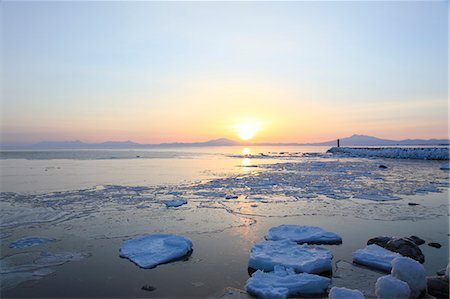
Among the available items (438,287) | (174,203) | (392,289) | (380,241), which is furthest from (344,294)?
(174,203)

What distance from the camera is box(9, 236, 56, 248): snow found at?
586 cm

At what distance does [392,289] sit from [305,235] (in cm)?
253

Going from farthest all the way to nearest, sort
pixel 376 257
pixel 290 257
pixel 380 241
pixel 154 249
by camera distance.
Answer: pixel 380 241, pixel 154 249, pixel 290 257, pixel 376 257

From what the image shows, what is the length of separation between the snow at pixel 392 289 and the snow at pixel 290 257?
3.34 ft

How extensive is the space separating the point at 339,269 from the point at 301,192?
7.16m

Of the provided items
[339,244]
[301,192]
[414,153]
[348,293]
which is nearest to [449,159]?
[414,153]

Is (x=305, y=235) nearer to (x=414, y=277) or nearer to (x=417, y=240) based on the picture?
(x=417, y=240)

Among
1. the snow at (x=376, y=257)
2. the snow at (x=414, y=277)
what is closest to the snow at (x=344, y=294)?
the snow at (x=414, y=277)

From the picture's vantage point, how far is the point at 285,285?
167 inches

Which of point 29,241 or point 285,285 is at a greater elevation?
point 29,241

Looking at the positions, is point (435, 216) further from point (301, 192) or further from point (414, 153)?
point (414, 153)

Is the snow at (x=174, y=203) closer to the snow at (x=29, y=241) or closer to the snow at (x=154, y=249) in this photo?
the snow at (x=154, y=249)

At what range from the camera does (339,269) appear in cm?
483

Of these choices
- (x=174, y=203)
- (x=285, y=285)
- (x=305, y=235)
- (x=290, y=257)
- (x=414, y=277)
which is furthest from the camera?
(x=174, y=203)
